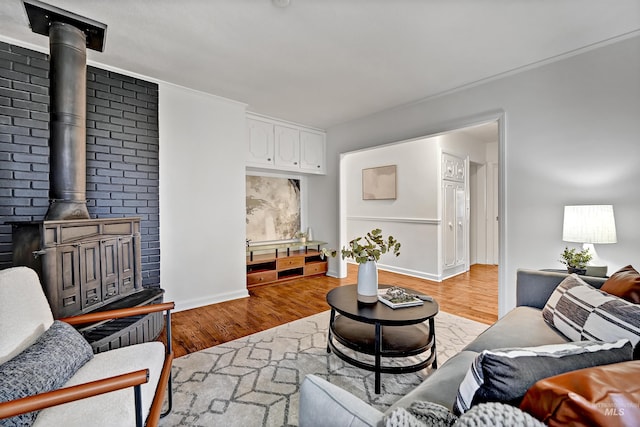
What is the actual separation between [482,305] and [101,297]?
3.83 metres

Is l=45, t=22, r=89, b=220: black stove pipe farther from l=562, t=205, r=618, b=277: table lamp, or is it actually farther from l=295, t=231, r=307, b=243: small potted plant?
l=562, t=205, r=618, b=277: table lamp

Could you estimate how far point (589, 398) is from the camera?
0.56 meters

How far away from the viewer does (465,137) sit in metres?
5.18

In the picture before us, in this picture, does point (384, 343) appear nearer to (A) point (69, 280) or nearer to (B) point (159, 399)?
(B) point (159, 399)

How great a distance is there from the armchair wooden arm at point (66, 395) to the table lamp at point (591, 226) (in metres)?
2.85

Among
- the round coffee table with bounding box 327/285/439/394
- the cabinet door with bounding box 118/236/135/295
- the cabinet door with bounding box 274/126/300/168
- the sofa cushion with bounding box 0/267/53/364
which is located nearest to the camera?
the sofa cushion with bounding box 0/267/53/364

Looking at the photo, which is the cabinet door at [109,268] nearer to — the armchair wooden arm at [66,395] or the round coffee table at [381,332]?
the armchair wooden arm at [66,395]

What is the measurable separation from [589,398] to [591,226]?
216 cm

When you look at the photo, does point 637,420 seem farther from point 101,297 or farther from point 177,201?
point 177,201

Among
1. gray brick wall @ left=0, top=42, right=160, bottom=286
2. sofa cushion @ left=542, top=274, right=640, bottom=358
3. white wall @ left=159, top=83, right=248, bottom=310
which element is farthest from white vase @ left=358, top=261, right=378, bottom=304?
gray brick wall @ left=0, top=42, right=160, bottom=286

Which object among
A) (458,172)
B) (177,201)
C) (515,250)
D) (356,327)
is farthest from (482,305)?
(177,201)

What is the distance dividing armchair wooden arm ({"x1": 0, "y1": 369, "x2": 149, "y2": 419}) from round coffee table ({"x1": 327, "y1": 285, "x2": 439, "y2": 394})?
1213mm

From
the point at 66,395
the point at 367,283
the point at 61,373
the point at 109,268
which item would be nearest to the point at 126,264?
the point at 109,268

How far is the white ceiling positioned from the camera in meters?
1.93
